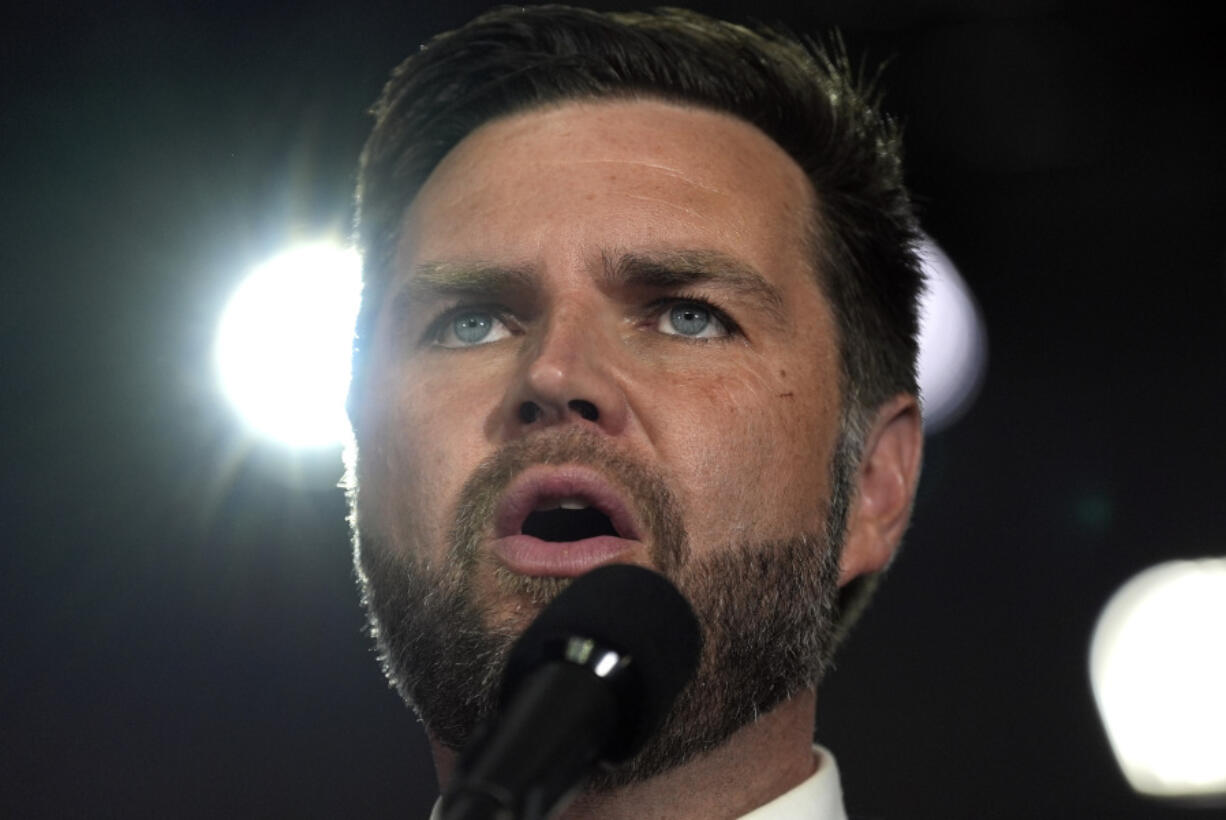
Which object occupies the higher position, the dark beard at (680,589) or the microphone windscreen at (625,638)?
the dark beard at (680,589)

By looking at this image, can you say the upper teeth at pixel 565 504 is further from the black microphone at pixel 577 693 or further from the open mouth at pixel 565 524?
the black microphone at pixel 577 693

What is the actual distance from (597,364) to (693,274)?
22cm

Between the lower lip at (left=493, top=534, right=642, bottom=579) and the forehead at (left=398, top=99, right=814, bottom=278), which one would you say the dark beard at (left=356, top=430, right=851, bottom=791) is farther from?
the forehead at (left=398, top=99, right=814, bottom=278)

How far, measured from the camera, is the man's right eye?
1.90 metres

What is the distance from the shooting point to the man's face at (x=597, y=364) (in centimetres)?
164

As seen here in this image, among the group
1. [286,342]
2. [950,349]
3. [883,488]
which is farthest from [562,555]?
[950,349]

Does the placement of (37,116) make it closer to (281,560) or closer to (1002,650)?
(281,560)

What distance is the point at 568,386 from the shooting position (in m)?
1.65

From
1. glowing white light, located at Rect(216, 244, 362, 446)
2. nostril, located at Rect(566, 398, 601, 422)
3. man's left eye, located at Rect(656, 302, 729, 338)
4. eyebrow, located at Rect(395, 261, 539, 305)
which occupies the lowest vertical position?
nostril, located at Rect(566, 398, 601, 422)

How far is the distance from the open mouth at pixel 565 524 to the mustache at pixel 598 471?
7 cm

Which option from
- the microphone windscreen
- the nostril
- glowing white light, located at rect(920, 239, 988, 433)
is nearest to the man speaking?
the nostril

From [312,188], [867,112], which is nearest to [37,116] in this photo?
[312,188]

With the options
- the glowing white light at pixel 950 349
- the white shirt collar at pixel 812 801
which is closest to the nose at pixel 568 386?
the white shirt collar at pixel 812 801

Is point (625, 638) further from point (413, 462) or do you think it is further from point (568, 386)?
point (413, 462)
